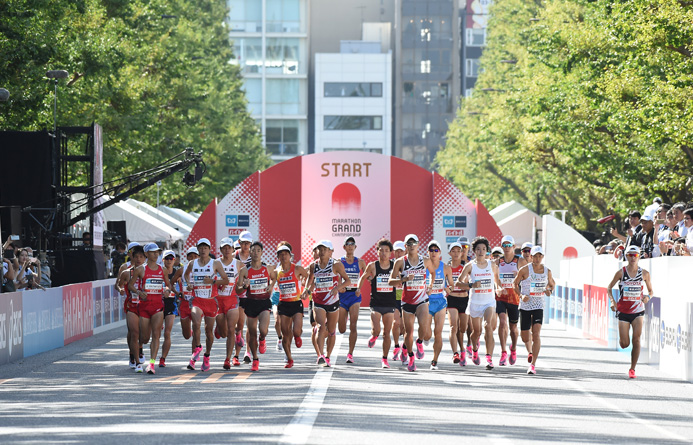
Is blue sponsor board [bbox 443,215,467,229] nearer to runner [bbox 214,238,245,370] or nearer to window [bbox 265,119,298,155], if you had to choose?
runner [bbox 214,238,245,370]

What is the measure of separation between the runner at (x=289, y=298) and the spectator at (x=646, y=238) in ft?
23.8

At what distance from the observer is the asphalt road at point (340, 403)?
12.2 meters

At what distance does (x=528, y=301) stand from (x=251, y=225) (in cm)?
2197

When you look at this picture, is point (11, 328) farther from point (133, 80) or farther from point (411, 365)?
point (133, 80)

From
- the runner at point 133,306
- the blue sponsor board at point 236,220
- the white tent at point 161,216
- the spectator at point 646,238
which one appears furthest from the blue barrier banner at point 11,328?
the white tent at point 161,216

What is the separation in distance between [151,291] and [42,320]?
5912 mm

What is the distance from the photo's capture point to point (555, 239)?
4278 cm

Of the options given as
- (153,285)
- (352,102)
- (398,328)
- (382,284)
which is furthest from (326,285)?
(352,102)

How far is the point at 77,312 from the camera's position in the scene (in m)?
27.5

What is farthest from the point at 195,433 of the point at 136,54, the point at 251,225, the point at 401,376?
the point at 136,54

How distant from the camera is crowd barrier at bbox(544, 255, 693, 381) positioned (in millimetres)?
19406

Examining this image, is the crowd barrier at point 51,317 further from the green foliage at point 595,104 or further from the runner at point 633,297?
the green foliage at point 595,104

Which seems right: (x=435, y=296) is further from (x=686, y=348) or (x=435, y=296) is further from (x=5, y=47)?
(x=5, y=47)

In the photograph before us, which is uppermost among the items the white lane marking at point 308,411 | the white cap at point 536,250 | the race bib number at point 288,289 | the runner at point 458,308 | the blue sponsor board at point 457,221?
the blue sponsor board at point 457,221
